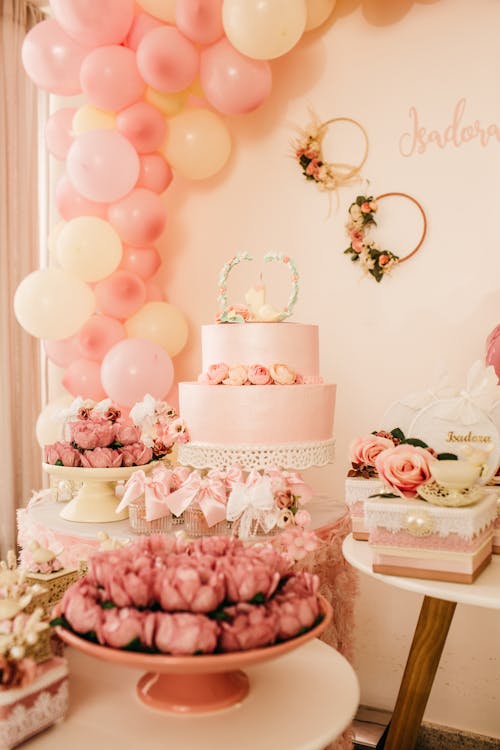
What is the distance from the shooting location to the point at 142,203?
9.65 feet

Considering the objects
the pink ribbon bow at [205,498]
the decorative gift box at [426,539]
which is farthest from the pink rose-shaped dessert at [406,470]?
the pink ribbon bow at [205,498]

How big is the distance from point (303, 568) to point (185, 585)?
1.06 m

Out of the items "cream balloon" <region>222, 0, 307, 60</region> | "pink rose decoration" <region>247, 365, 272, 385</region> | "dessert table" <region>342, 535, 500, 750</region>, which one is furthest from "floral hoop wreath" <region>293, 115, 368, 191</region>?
"dessert table" <region>342, 535, 500, 750</region>

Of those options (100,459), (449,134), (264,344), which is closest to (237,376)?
(264,344)

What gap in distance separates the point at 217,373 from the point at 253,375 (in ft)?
0.41

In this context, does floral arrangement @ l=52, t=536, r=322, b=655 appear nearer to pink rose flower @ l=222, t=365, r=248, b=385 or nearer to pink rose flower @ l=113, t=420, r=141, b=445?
pink rose flower @ l=222, t=365, r=248, b=385

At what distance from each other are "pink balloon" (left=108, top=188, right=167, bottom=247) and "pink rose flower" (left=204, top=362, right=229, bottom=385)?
916 millimetres

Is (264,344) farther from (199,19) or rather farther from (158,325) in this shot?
(199,19)

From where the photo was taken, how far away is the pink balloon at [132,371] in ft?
9.37

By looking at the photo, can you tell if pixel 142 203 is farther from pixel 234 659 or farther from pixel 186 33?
pixel 234 659

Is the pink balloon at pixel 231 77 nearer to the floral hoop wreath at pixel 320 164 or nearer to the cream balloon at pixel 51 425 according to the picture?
the floral hoop wreath at pixel 320 164

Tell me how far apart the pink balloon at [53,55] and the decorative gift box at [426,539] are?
2238 millimetres

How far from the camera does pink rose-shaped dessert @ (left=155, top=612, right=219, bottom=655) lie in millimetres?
1033

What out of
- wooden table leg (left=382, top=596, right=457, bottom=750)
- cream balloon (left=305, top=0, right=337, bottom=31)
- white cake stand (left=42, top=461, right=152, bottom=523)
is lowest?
wooden table leg (left=382, top=596, right=457, bottom=750)
